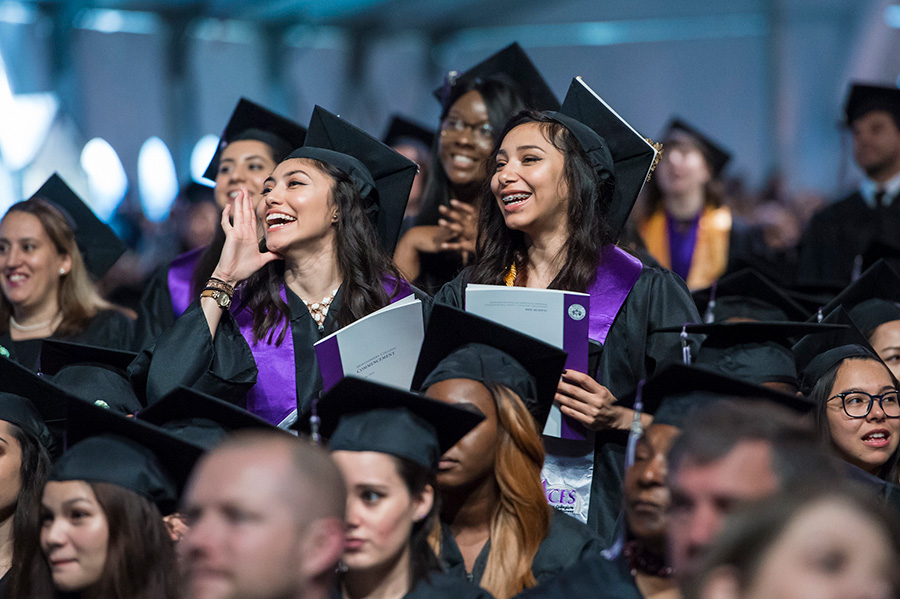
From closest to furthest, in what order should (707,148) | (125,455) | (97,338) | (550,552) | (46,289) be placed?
1. (125,455)
2. (550,552)
3. (97,338)
4. (46,289)
5. (707,148)

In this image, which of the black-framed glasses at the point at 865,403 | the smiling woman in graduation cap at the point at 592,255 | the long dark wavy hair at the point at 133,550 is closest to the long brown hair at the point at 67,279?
the smiling woman in graduation cap at the point at 592,255

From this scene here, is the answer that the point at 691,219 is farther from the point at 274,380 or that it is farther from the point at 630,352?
the point at 274,380

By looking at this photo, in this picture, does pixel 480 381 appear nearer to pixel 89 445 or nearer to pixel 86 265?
pixel 89 445

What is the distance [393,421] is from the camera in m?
2.86

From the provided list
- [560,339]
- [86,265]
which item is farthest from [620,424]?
[86,265]

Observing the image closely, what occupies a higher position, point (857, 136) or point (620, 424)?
point (857, 136)

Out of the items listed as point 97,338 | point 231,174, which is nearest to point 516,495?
point 97,338

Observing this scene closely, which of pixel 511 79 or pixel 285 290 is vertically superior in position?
pixel 511 79

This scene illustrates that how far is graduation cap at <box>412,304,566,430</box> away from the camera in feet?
10.5

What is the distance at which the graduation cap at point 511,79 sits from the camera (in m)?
5.25

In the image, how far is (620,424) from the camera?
140 inches

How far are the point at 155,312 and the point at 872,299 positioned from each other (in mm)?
3356

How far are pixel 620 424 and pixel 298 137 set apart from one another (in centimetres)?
248

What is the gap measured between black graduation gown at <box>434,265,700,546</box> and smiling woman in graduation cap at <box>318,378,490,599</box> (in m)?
0.91
